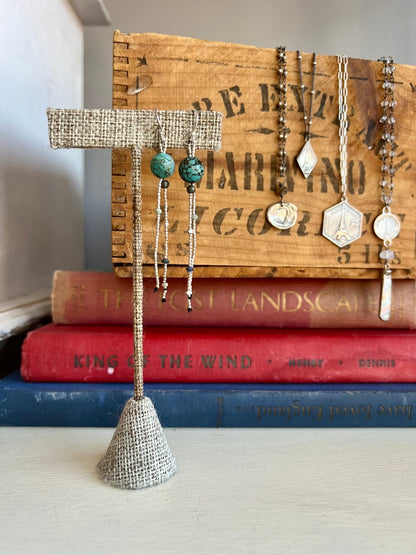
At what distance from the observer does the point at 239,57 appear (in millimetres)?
533

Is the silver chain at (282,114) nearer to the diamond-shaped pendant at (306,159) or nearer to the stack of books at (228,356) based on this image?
the diamond-shaped pendant at (306,159)

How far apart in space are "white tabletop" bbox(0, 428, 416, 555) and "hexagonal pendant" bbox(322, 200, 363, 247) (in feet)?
0.75

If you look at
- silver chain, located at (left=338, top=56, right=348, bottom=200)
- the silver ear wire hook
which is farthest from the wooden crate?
the silver ear wire hook

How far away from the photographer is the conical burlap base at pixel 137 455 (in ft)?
1.23

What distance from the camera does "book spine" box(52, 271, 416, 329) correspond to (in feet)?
1.87

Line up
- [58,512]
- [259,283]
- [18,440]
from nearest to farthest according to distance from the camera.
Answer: [58,512]
[18,440]
[259,283]

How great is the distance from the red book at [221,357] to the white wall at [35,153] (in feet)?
0.40

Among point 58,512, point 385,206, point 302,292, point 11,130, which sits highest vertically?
point 11,130

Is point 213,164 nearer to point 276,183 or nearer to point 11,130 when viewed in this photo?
point 276,183

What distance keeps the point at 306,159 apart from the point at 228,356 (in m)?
0.26

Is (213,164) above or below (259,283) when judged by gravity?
above

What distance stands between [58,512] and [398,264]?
1.52 ft

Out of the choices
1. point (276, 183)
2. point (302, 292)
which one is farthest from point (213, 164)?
point (302, 292)

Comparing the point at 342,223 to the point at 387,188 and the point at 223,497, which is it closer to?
the point at 387,188
